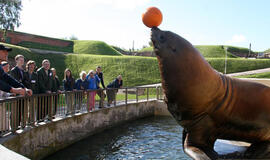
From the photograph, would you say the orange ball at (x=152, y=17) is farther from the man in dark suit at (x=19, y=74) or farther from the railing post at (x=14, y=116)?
the man in dark suit at (x=19, y=74)

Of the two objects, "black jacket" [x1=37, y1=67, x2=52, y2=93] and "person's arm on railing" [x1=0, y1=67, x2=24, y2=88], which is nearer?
"person's arm on railing" [x1=0, y1=67, x2=24, y2=88]

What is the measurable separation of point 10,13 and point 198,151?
1096 inches

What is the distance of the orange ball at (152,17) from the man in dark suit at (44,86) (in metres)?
4.27

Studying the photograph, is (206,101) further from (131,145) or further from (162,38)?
(131,145)

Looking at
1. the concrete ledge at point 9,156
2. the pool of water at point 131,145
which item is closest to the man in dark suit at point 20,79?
the pool of water at point 131,145

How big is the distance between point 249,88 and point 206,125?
0.97 meters

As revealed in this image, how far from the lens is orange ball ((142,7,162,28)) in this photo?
3.61 m

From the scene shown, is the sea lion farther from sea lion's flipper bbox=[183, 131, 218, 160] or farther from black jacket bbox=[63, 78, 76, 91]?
black jacket bbox=[63, 78, 76, 91]

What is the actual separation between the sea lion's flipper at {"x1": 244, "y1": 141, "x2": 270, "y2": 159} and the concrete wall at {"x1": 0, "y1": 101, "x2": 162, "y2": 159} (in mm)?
4686

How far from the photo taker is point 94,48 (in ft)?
142

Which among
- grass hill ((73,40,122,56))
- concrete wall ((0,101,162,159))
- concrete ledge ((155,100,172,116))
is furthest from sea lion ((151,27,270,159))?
grass hill ((73,40,122,56))

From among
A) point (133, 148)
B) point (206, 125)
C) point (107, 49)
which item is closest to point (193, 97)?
point (206, 125)

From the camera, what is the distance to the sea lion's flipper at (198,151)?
368 cm

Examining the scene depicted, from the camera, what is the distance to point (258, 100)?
3.90 meters
